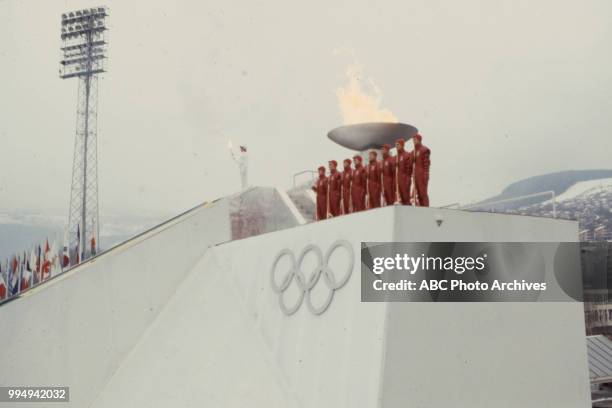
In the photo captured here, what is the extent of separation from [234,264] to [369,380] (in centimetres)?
500

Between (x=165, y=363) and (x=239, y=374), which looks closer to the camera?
(x=239, y=374)

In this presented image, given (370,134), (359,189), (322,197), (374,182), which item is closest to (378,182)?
(374,182)

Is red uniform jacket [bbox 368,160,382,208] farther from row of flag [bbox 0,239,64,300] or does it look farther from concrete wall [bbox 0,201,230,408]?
row of flag [bbox 0,239,64,300]

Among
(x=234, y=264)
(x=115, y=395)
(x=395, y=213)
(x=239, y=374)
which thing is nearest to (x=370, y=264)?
(x=395, y=213)

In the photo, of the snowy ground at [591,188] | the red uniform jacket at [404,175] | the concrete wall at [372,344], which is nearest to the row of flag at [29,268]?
the concrete wall at [372,344]

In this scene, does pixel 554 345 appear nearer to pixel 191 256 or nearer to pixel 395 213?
pixel 395 213

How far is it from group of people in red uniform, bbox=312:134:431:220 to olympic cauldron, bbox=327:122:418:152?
2.91 ft

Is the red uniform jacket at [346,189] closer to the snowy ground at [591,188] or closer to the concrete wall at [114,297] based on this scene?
the concrete wall at [114,297]

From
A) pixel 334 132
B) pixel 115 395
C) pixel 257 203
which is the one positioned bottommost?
pixel 115 395

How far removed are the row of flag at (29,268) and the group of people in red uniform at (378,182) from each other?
466 inches

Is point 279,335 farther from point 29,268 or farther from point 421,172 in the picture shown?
point 29,268

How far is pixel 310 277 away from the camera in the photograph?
437 inches

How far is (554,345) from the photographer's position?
11117 mm

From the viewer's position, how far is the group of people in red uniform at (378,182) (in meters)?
11.2
